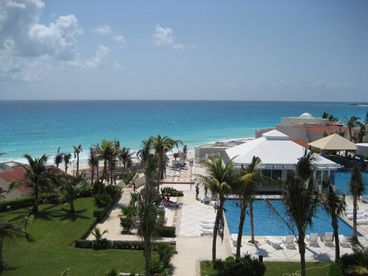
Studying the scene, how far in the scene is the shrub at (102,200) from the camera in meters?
26.6

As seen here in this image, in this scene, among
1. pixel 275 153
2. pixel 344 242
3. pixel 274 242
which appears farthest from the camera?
pixel 275 153

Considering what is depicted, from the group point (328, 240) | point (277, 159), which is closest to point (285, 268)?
point (328, 240)

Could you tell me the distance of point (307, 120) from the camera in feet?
199

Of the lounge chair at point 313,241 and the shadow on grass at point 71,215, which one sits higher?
the shadow on grass at point 71,215

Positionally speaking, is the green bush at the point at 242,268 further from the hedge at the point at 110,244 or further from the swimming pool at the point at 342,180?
the swimming pool at the point at 342,180

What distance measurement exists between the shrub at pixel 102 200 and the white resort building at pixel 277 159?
11.8 m

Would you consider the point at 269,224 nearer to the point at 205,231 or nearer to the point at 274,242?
the point at 274,242

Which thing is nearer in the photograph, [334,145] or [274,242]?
[274,242]

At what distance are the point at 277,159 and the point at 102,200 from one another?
51.6ft

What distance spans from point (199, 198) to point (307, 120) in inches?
1416

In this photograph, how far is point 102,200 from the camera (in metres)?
26.7

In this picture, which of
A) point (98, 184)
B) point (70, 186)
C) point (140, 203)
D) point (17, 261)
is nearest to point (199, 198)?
point (98, 184)

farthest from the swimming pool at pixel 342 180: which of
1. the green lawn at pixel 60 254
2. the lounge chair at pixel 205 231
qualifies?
the green lawn at pixel 60 254

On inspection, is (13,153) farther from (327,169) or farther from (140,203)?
(140,203)
